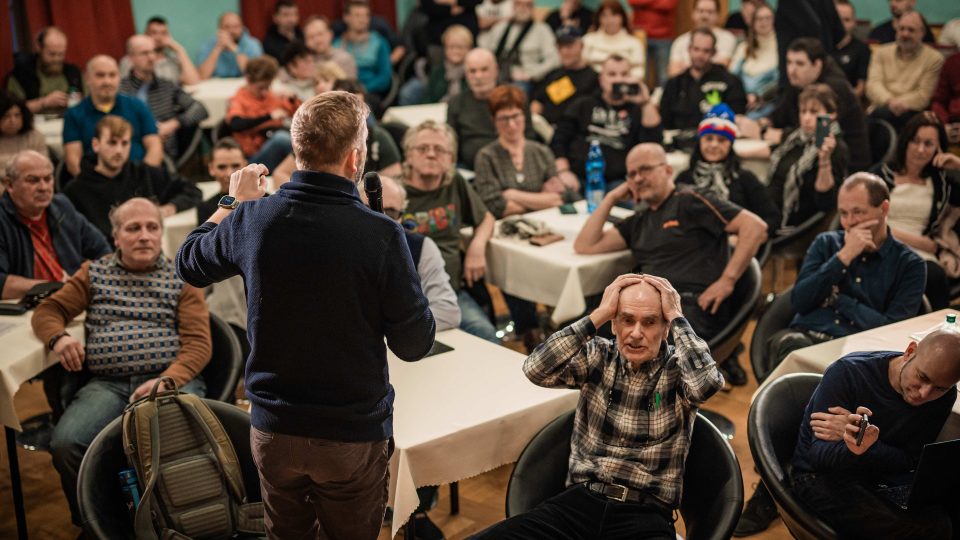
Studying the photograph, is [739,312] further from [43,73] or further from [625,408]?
[43,73]

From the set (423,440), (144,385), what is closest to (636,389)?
(423,440)

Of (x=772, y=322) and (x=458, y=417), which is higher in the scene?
(x=458, y=417)

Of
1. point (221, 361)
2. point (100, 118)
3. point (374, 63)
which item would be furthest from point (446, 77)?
point (221, 361)

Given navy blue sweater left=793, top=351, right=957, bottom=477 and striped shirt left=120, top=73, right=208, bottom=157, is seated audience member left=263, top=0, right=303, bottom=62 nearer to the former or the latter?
striped shirt left=120, top=73, right=208, bottom=157

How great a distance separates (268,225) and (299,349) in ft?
0.82

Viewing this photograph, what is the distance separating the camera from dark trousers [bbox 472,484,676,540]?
2418 mm

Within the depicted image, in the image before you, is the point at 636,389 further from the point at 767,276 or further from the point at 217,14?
the point at 217,14

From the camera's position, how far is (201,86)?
7.41 m

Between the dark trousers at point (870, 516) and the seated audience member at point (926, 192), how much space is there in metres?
2.00

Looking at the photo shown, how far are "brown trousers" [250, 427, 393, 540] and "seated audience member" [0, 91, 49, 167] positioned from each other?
3.56 meters

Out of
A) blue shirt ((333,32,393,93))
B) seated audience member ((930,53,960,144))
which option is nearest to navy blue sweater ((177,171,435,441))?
seated audience member ((930,53,960,144))

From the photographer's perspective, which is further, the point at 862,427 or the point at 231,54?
the point at 231,54

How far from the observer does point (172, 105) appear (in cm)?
641

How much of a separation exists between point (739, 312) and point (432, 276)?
3.65 feet
